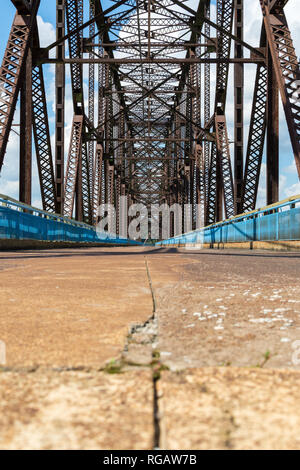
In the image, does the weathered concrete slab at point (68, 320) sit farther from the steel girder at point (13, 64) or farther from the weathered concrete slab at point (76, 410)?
the steel girder at point (13, 64)

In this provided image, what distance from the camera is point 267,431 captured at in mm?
595

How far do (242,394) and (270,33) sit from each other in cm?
1232

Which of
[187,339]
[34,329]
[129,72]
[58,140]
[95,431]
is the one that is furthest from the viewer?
[129,72]

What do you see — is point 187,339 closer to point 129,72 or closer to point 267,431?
point 267,431

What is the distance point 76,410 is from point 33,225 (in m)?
11.9

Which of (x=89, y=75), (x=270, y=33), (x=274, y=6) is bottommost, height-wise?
(x=270, y=33)

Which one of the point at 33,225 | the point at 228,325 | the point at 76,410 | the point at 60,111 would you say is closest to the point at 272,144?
the point at 33,225

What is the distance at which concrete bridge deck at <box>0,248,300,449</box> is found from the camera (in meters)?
0.59

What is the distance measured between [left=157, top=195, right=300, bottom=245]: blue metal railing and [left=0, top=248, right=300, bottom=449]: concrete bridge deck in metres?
7.98

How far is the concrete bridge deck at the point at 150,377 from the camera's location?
0.59 meters

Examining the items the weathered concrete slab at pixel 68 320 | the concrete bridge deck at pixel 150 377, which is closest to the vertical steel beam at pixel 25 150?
the weathered concrete slab at pixel 68 320

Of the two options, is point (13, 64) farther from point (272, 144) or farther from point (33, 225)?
point (272, 144)

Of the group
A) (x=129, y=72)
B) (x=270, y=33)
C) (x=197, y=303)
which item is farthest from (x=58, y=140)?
(x=197, y=303)

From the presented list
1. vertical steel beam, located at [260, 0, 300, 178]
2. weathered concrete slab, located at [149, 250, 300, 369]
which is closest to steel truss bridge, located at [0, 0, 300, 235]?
vertical steel beam, located at [260, 0, 300, 178]
